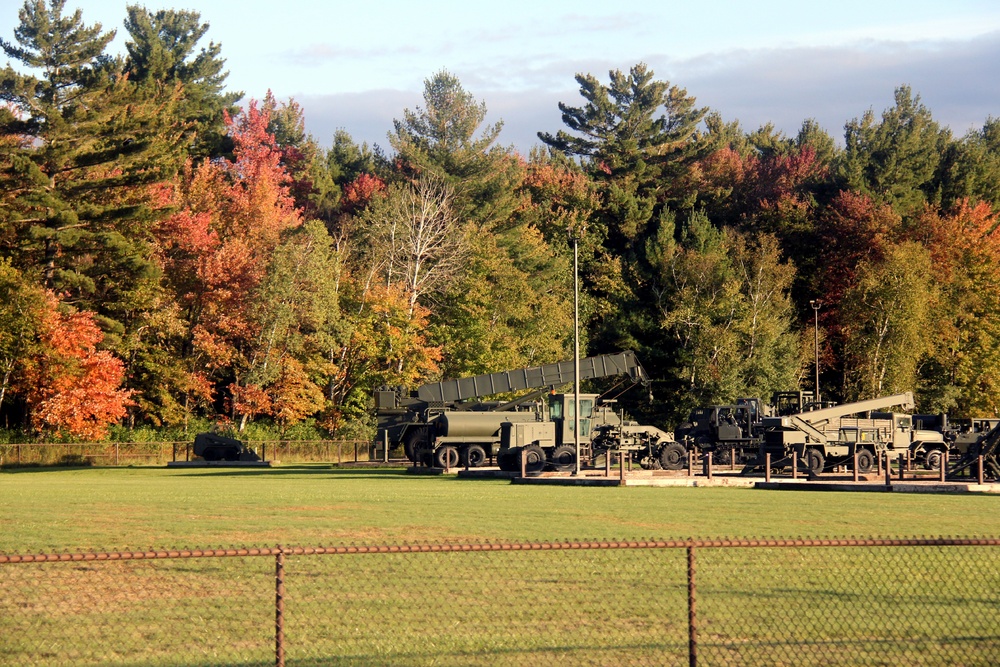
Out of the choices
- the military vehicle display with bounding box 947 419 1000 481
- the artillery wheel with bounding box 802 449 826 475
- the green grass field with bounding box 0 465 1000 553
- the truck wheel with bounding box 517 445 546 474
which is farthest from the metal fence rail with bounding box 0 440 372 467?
the military vehicle display with bounding box 947 419 1000 481

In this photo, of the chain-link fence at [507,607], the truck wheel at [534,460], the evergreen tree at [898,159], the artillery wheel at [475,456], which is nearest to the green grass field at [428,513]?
the chain-link fence at [507,607]

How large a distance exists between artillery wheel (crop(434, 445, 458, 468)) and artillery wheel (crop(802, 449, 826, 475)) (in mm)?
13440

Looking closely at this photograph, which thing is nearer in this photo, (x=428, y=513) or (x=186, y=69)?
(x=428, y=513)

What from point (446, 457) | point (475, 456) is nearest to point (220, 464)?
point (446, 457)

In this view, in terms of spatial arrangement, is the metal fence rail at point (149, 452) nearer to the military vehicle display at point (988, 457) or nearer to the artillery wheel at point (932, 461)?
the artillery wheel at point (932, 461)

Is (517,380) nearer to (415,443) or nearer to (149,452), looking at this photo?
(415,443)

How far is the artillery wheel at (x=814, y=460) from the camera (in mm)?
43750

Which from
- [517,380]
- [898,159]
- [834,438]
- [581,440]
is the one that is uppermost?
[898,159]

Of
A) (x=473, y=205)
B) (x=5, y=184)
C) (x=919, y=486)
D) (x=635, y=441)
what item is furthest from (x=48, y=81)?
(x=919, y=486)

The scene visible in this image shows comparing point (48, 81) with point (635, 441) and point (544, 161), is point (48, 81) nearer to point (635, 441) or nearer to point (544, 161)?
point (635, 441)

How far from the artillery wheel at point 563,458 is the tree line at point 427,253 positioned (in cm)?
2477

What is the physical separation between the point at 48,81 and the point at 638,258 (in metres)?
40.8

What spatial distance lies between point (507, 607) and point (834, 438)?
34960 millimetres

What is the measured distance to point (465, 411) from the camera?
2005 inches
